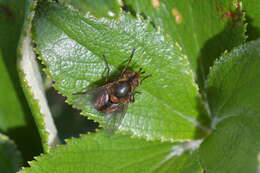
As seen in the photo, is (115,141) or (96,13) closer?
(96,13)

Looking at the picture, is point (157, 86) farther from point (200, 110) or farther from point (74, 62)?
point (74, 62)

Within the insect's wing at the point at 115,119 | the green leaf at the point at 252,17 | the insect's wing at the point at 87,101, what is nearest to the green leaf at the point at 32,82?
the insect's wing at the point at 87,101

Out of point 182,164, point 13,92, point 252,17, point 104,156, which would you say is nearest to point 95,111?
point 104,156

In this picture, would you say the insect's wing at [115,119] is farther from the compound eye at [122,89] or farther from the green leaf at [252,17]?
the green leaf at [252,17]

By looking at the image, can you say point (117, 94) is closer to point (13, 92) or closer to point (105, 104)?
point (105, 104)

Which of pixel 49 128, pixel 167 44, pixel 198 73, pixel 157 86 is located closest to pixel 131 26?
pixel 167 44

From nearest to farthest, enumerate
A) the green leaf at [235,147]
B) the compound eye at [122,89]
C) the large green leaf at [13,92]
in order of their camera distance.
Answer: the green leaf at [235,147]
the compound eye at [122,89]
the large green leaf at [13,92]

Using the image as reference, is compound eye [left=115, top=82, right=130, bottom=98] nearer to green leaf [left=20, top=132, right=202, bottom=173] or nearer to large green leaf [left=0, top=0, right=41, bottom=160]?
green leaf [left=20, top=132, right=202, bottom=173]
